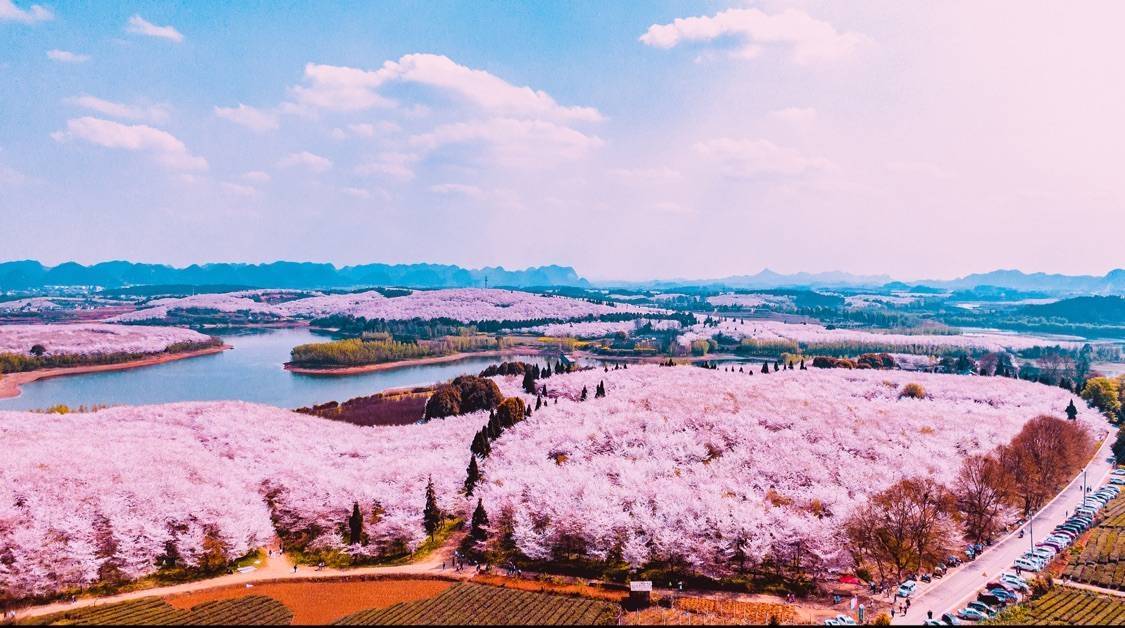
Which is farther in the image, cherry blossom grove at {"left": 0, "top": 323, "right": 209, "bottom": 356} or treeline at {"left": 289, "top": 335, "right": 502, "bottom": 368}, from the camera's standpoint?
cherry blossom grove at {"left": 0, "top": 323, "right": 209, "bottom": 356}

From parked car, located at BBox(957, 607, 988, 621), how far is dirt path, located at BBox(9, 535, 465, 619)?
93.9 feet

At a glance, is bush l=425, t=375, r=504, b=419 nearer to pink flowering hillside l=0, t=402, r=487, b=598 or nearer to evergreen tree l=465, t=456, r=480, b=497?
pink flowering hillside l=0, t=402, r=487, b=598

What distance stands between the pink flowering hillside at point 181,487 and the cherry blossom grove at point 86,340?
10656 cm

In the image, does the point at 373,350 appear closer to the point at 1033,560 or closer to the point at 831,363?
the point at 831,363

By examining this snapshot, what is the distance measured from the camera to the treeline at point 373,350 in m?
151

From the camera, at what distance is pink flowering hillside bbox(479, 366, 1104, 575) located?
139 feet

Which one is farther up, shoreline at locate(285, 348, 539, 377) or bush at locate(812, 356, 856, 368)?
bush at locate(812, 356, 856, 368)

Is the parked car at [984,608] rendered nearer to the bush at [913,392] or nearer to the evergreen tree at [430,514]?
the evergreen tree at [430,514]

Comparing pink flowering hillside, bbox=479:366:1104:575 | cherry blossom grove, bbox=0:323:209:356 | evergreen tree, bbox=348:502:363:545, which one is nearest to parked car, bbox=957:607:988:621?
pink flowering hillside, bbox=479:366:1104:575

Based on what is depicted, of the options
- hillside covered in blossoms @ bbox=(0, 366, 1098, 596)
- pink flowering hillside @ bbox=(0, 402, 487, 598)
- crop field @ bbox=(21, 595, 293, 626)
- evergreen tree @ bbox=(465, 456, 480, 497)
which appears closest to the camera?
crop field @ bbox=(21, 595, 293, 626)

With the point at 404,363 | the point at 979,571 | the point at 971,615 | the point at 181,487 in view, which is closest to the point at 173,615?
the point at 181,487

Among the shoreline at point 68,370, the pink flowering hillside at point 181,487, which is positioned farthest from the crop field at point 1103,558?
the shoreline at point 68,370

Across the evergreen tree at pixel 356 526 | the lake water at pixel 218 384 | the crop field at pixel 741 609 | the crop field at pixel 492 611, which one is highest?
the evergreen tree at pixel 356 526

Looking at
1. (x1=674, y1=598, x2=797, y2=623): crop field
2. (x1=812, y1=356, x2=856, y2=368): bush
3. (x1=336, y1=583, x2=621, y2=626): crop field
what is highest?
(x1=812, y1=356, x2=856, y2=368): bush
